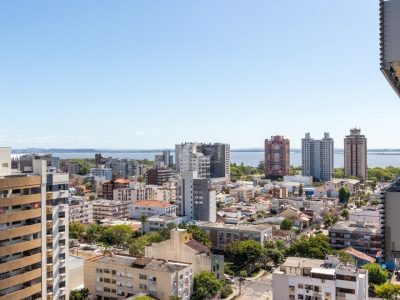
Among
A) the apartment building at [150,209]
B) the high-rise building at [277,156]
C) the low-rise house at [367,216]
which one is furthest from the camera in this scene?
the high-rise building at [277,156]

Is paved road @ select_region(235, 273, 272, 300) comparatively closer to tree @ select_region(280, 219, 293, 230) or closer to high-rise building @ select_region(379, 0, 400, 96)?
tree @ select_region(280, 219, 293, 230)

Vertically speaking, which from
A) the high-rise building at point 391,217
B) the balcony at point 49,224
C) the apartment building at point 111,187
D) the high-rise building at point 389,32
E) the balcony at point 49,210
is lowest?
the apartment building at point 111,187

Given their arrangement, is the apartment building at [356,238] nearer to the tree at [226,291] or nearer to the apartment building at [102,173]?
the tree at [226,291]

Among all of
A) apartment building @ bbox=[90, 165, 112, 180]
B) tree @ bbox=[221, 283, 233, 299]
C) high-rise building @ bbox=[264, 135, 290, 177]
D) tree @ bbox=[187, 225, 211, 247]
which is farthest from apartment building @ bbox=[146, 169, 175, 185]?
tree @ bbox=[221, 283, 233, 299]

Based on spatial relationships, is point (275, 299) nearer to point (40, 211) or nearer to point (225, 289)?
point (225, 289)

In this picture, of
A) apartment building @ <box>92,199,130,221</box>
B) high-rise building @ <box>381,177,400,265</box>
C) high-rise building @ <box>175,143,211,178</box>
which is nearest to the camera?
high-rise building @ <box>381,177,400,265</box>

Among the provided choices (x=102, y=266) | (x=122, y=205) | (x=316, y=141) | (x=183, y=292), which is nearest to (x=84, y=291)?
(x=102, y=266)

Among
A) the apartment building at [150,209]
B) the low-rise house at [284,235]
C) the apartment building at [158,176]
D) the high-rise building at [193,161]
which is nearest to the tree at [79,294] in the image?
the low-rise house at [284,235]
